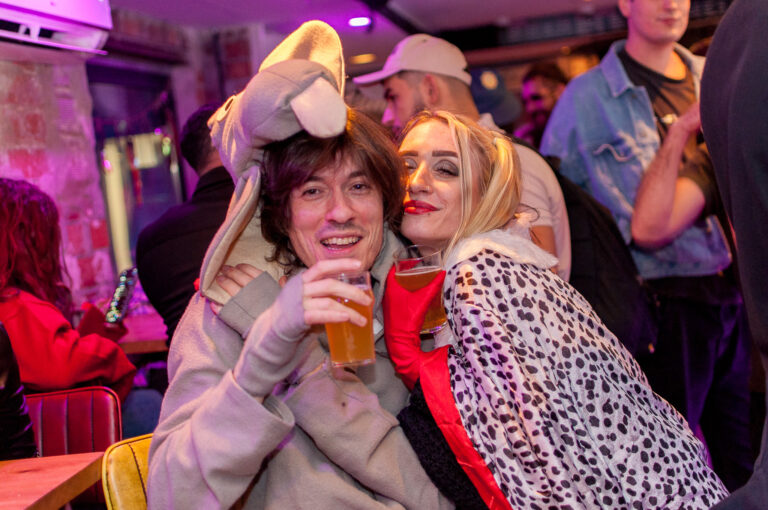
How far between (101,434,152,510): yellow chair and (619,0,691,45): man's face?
2599 mm

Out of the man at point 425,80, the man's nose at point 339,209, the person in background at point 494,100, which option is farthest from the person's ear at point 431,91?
the man's nose at point 339,209

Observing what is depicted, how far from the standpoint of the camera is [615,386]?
1.54 m

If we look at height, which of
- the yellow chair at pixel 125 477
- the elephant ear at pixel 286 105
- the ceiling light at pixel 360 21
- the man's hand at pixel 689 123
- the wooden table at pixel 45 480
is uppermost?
the ceiling light at pixel 360 21

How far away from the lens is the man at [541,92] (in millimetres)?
4965

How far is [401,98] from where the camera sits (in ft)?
10.8

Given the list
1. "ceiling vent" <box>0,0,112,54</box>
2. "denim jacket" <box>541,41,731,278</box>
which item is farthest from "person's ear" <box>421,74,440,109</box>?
"ceiling vent" <box>0,0,112,54</box>

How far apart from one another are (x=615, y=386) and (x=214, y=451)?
34.6 inches

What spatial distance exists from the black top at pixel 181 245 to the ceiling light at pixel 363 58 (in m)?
5.63

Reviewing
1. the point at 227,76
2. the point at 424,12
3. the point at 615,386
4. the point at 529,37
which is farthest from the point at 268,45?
the point at 615,386

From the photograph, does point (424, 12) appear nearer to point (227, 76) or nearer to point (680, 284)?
point (227, 76)

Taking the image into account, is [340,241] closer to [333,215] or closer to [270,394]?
[333,215]

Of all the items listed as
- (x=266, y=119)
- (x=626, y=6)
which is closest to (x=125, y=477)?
(x=266, y=119)

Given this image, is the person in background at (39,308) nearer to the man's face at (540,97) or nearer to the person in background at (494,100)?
the person in background at (494,100)

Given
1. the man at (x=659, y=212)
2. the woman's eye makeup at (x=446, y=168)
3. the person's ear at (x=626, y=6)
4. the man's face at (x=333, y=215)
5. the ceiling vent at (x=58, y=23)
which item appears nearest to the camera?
the man's face at (x=333, y=215)
